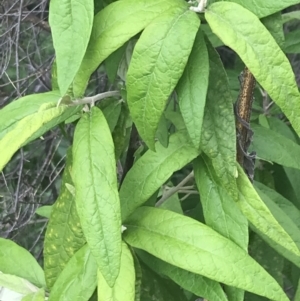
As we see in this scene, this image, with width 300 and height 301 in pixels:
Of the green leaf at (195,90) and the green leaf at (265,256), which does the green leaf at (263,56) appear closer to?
the green leaf at (195,90)

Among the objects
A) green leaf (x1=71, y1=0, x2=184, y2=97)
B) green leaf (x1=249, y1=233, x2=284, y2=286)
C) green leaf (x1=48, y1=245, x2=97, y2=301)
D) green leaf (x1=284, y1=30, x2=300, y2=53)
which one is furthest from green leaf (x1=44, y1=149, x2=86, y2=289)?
green leaf (x1=284, y1=30, x2=300, y2=53)

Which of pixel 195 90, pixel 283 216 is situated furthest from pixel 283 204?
pixel 195 90

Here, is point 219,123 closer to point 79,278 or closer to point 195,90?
point 195,90

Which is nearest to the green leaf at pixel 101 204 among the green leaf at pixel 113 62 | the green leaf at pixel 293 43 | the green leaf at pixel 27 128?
the green leaf at pixel 27 128

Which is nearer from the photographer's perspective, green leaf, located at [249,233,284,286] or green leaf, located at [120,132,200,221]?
green leaf, located at [120,132,200,221]

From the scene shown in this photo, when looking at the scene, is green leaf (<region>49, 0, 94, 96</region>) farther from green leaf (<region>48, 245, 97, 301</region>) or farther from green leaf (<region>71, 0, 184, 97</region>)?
green leaf (<region>48, 245, 97, 301</region>)

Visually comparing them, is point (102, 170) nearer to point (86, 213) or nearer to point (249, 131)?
point (86, 213)
